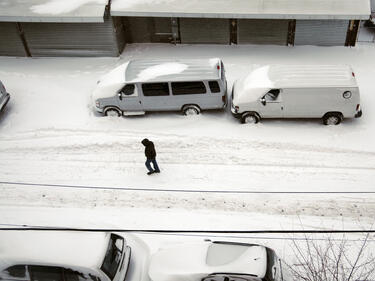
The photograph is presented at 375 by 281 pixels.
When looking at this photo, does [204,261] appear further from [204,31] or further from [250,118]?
[204,31]

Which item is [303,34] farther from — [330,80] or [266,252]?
[266,252]

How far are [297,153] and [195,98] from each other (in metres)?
4.05

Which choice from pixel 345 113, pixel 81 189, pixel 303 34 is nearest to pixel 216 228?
pixel 81 189

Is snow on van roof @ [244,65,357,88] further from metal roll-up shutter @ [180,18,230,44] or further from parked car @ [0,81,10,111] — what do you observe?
parked car @ [0,81,10,111]

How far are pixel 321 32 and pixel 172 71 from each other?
7.89 metres

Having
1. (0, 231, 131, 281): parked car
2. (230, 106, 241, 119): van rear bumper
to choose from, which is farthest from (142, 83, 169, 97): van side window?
(0, 231, 131, 281): parked car

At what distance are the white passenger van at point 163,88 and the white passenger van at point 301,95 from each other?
103 centimetres

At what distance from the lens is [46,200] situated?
38.4 feet

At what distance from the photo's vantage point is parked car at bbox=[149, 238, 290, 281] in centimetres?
833

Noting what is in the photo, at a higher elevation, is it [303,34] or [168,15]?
[168,15]

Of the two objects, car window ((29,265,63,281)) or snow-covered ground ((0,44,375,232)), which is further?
snow-covered ground ((0,44,375,232))

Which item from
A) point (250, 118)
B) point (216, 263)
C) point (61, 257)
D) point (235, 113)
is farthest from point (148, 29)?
point (216, 263)

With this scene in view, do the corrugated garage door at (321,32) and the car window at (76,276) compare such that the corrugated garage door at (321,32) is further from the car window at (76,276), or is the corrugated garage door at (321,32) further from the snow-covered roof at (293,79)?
the car window at (76,276)

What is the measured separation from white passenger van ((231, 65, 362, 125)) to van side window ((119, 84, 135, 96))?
12.1 feet
